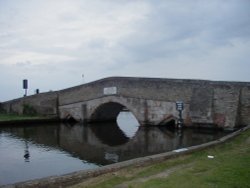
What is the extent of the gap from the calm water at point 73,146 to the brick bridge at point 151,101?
46.3 inches

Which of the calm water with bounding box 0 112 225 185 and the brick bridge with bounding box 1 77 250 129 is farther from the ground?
the brick bridge with bounding box 1 77 250 129

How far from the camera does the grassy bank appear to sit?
618 centimetres

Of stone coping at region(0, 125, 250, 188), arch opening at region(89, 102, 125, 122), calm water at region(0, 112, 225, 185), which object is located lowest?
calm water at region(0, 112, 225, 185)

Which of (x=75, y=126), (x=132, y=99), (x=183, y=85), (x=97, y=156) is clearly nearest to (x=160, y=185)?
(x=97, y=156)

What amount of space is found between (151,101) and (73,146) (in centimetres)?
728

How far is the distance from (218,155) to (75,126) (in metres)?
15.6

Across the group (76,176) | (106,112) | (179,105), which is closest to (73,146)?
(179,105)

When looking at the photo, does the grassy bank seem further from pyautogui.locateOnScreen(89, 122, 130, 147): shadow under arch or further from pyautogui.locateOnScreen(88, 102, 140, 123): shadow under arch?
pyautogui.locateOnScreen(88, 102, 140, 123): shadow under arch

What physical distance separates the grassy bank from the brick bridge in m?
9.89

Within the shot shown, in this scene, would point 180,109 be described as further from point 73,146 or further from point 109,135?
point 73,146

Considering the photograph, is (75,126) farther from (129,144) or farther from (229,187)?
(229,187)

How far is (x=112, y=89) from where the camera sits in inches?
900

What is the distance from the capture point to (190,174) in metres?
6.84

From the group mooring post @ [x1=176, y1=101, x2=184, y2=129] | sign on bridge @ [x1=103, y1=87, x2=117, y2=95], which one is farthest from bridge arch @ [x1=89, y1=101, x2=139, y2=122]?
mooring post @ [x1=176, y1=101, x2=184, y2=129]
